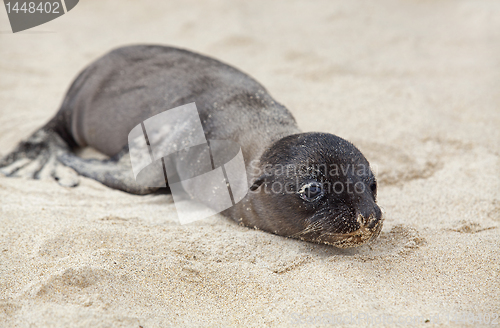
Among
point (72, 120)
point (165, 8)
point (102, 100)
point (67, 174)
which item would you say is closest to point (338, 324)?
point (67, 174)

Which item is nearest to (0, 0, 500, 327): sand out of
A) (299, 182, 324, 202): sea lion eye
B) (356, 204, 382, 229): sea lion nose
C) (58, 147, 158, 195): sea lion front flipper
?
(58, 147, 158, 195): sea lion front flipper

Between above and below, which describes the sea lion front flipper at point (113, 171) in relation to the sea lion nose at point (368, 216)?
above

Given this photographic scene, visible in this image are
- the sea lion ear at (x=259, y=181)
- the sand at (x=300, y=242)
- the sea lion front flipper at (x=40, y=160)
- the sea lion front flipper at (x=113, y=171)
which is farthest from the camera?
the sea lion front flipper at (x=40, y=160)

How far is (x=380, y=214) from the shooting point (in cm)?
276

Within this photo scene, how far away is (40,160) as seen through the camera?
441 centimetres

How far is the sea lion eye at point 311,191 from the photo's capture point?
9.26 ft

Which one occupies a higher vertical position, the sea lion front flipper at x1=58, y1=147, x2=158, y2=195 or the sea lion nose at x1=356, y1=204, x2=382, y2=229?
the sea lion front flipper at x1=58, y1=147, x2=158, y2=195

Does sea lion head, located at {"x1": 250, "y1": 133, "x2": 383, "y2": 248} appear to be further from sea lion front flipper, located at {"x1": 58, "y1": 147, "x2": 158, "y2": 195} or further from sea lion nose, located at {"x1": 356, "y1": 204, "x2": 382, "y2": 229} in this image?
sea lion front flipper, located at {"x1": 58, "y1": 147, "x2": 158, "y2": 195}

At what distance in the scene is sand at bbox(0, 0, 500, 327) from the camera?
2339 mm

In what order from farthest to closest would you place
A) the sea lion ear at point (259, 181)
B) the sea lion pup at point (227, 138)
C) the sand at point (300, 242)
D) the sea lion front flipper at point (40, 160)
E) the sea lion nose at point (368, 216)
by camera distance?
the sea lion front flipper at point (40, 160) → the sea lion ear at point (259, 181) → the sea lion pup at point (227, 138) → the sea lion nose at point (368, 216) → the sand at point (300, 242)

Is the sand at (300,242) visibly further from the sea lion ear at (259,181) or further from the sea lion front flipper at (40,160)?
the sea lion ear at (259,181)

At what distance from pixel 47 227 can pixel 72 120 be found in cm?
224

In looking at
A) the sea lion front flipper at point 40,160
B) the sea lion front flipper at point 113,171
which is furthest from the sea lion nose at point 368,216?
the sea lion front flipper at point 40,160

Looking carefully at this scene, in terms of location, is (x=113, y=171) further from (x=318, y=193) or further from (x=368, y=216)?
(x=368, y=216)
